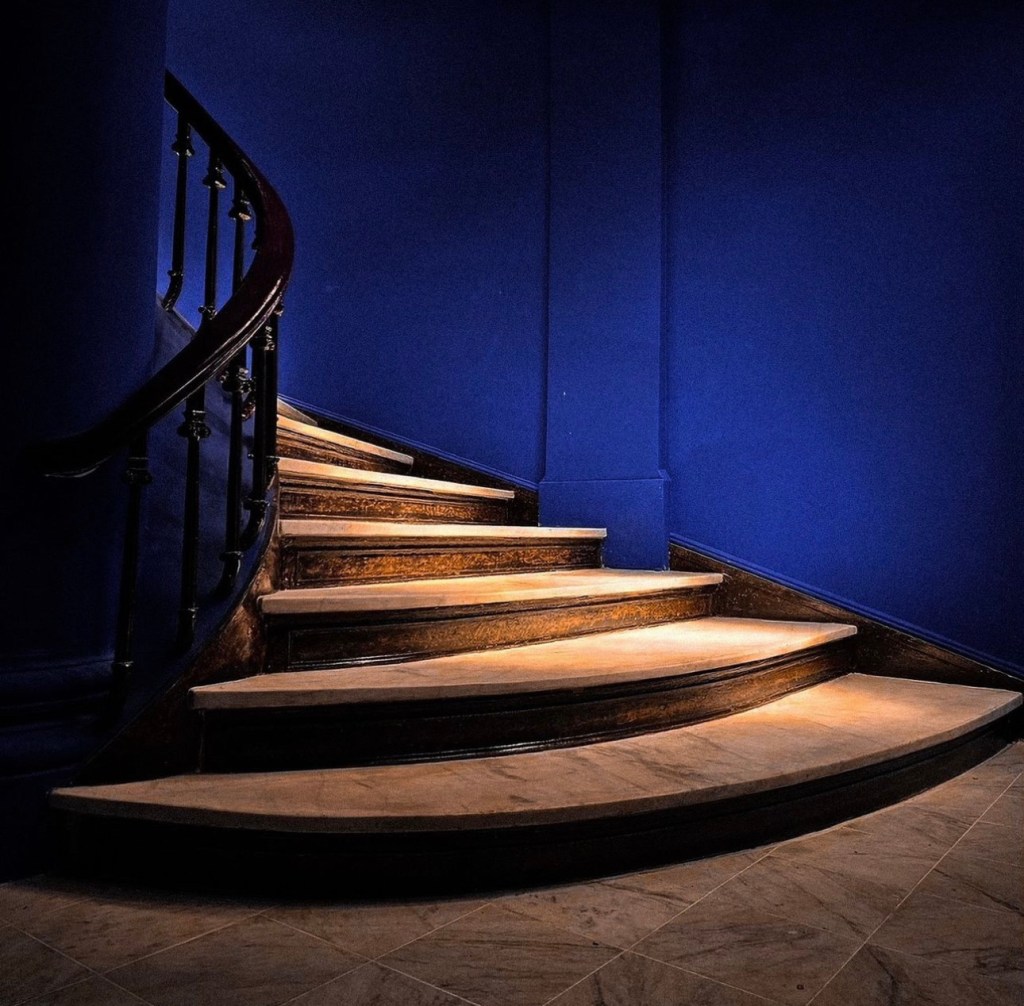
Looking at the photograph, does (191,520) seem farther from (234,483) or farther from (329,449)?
(329,449)

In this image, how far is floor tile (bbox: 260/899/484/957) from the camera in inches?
42.9

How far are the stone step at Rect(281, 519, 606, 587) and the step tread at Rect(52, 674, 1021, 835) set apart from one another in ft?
1.95

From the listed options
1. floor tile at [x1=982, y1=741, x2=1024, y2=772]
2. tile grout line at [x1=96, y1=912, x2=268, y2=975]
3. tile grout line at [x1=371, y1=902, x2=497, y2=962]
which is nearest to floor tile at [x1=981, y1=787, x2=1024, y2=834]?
floor tile at [x1=982, y1=741, x2=1024, y2=772]

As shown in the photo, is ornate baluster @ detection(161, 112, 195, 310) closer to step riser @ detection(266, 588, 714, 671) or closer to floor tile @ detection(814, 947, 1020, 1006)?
step riser @ detection(266, 588, 714, 671)

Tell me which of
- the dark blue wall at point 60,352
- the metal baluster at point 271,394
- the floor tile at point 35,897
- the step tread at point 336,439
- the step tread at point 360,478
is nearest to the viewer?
the floor tile at point 35,897

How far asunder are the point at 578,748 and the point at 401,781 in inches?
16.1

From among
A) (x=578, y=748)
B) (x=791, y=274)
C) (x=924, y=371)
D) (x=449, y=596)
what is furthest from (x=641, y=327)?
(x=578, y=748)

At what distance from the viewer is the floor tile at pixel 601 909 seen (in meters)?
1.12

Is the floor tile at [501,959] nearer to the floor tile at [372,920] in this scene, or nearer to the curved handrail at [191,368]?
the floor tile at [372,920]

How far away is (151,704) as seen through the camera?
137 cm

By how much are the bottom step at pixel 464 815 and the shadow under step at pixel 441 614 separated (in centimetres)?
29

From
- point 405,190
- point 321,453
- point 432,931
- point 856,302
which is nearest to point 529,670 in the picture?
point 432,931

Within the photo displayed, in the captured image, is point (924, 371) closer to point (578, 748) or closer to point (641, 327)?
point (641, 327)

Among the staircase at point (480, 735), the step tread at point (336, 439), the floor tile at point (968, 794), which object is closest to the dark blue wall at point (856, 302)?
the staircase at point (480, 735)
